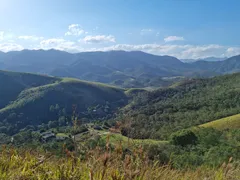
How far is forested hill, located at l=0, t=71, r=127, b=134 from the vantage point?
11420cm

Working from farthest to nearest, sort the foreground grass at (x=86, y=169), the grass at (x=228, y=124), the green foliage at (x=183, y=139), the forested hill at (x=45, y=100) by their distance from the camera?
1. the forested hill at (x=45, y=100)
2. the grass at (x=228, y=124)
3. the green foliage at (x=183, y=139)
4. the foreground grass at (x=86, y=169)

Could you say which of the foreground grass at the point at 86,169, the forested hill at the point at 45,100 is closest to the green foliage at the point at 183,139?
the foreground grass at the point at 86,169

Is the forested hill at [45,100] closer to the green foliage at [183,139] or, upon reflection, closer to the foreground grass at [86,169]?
the green foliage at [183,139]

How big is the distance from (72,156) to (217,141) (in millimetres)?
43630

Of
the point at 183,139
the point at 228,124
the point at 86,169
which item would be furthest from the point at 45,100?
the point at 86,169

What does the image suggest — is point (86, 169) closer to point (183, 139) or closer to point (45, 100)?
point (183, 139)

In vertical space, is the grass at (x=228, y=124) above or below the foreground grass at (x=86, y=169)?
below

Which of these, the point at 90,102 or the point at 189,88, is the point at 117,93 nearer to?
the point at 90,102

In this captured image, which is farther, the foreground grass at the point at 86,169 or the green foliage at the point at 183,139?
the green foliage at the point at 183,139

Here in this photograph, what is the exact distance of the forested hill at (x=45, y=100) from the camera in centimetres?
11420

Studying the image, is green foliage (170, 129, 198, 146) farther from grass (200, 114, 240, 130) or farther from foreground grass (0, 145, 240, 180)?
foreground grass (0, 145, 240, 180)

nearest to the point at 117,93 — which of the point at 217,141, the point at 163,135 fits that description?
the point at 163,135

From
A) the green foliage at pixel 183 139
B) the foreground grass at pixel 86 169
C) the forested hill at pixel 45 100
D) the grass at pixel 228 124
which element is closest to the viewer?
the foreground grass at pixel 86 169

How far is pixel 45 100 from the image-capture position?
139 meters
